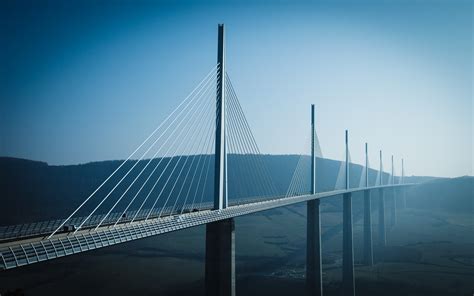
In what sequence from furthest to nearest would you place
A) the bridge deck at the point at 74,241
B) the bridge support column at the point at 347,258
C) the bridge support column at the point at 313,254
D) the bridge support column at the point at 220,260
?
the bridge support column at the point at 347,258
the bridge support column at the point at 313,254
the bridge support column at the point at 220,260
the bridge deck at the point at 74,241

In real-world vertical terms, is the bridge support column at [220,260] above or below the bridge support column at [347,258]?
above

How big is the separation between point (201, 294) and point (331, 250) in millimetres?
28674

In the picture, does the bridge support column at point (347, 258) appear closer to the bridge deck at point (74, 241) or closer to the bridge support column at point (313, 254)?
the bridge support column at point (313, 254)

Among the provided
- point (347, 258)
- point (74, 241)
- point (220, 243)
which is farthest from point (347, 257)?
point (74, 241)

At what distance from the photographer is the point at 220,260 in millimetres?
15289

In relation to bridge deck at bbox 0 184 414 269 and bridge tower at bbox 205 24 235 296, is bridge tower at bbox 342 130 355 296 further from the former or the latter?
bridge deck at bbox 0 184 414 269

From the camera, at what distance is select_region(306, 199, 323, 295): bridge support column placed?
1057 inches

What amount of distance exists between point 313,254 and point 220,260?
15.3 metres

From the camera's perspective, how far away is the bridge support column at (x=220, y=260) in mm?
15008

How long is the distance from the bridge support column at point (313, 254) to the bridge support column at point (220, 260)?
1402 centimetres

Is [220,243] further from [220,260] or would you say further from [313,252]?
[313,252]

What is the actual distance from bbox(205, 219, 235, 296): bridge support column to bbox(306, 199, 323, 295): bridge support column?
14.0 meters

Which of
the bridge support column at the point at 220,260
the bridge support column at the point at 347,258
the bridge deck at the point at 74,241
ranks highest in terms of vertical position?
the bridge deck at the point at 74,241

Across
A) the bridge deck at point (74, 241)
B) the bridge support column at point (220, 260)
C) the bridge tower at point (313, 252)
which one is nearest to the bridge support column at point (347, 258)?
the bridge tower at point (313, 252)
